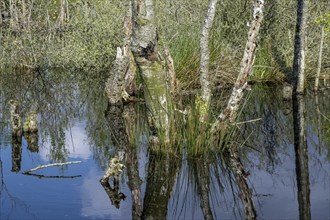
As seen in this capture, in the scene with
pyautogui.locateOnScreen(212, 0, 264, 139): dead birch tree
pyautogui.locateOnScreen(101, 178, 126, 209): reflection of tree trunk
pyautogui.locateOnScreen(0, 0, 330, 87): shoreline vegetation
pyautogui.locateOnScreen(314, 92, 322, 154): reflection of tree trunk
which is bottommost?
pyautogui.locateOnScreen(101, 178, 126, 209): reflection of tree trunk

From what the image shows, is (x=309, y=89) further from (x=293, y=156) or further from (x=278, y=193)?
(x=278, y=193)

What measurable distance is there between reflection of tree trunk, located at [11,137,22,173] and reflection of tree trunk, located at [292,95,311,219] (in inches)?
171

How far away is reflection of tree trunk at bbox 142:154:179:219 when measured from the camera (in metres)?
7.75

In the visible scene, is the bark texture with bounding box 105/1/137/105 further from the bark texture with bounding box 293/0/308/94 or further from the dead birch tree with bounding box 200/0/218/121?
the bark texture with bounding box 293/0/308/94

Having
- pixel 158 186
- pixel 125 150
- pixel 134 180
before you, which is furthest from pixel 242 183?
pixel 125 150

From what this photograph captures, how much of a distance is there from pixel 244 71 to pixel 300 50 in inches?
287

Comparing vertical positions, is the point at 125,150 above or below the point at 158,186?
above

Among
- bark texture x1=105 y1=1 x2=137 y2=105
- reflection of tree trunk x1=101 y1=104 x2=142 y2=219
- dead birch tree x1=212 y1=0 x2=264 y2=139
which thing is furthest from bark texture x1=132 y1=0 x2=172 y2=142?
bark texture x1=105 y1=1 x2=137 y2=105

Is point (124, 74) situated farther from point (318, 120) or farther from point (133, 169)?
point (133, 169)

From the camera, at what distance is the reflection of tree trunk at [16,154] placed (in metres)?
10.2

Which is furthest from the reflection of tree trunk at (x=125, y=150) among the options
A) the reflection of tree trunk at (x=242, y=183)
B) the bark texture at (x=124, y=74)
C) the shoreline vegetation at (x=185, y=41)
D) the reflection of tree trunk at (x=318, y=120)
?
the reflection of tree trunk at (x=318, y=120)

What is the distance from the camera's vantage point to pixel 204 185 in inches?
350

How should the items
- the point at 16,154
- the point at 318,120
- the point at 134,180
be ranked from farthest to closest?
the point at 318,120 → the point at 16,154 → the point at 134,180

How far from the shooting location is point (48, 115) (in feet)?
50.4
